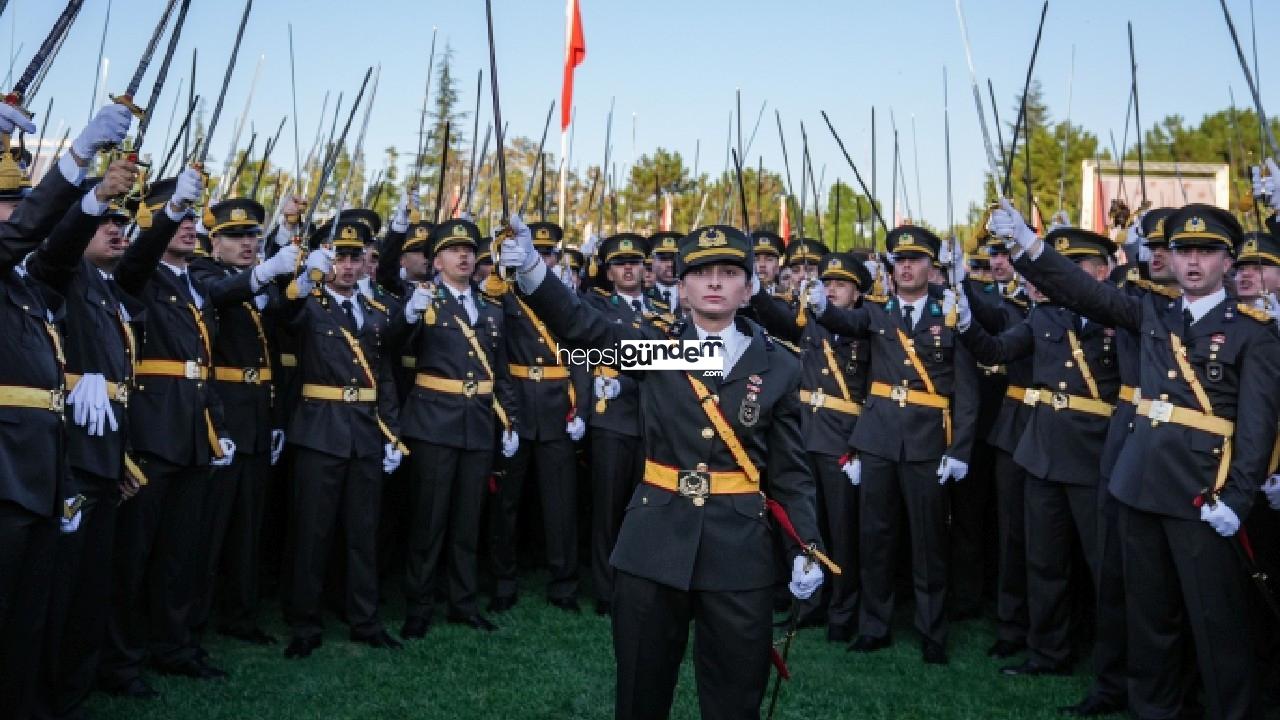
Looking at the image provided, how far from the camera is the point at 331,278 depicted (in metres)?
7.55

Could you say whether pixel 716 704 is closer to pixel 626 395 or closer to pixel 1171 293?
pixel 1171 293

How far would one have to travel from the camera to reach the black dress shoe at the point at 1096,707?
253 inches

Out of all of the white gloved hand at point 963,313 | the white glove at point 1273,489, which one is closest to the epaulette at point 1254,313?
the white glove at point 1273,489

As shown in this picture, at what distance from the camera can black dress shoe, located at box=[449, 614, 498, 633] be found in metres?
7.92

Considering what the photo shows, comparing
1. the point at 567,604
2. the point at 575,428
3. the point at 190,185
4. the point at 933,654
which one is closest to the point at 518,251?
the point at 190,185

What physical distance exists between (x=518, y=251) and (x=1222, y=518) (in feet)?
12.2

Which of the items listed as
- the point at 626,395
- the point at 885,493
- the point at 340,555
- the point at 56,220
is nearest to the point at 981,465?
the point at 885,493

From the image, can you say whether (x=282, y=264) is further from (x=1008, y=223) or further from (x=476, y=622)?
(x=1008, y=223)

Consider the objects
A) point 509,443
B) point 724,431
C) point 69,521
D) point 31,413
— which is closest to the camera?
point 724,431

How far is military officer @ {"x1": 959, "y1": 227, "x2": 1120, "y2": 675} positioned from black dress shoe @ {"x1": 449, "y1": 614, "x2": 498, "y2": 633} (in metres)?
3.58

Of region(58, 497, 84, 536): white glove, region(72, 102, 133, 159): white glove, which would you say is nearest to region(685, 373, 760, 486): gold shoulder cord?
region(72, 102, 133, 159): white glove

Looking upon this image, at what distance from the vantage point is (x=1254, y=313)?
18.3ft

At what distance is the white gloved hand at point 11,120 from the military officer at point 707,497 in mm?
1750

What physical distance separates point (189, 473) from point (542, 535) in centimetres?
418
